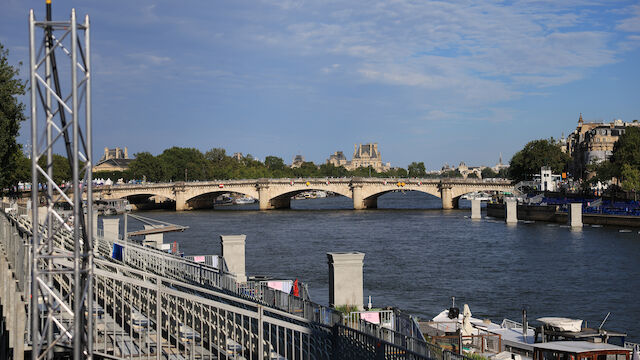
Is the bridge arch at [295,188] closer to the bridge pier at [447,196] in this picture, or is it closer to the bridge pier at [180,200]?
the bridge pier at [180,200]

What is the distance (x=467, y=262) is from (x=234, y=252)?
23.6 metres

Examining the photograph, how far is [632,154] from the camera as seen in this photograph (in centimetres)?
8550

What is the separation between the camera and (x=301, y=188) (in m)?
104

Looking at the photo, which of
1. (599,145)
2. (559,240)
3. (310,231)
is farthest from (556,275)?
(599,145)

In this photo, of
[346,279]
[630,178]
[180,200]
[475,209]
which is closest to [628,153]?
[630,178]

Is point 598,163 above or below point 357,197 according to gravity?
above

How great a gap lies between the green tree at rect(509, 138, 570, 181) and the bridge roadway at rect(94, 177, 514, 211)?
6412 millimetres

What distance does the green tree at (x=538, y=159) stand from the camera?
4341 inches

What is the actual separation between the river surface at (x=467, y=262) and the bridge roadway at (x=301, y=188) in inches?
882

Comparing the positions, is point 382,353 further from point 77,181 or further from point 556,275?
point 556,275

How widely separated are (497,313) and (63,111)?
22851 mm

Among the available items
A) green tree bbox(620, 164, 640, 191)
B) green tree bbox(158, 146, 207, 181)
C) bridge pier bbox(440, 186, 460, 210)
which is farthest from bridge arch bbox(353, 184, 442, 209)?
green tree bbox(158, 146, 207, 181)

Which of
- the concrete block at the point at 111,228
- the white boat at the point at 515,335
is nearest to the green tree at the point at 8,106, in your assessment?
the concrete block at the point at 111,228

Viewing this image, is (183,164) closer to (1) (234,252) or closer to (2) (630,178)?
(2) (630,178)
